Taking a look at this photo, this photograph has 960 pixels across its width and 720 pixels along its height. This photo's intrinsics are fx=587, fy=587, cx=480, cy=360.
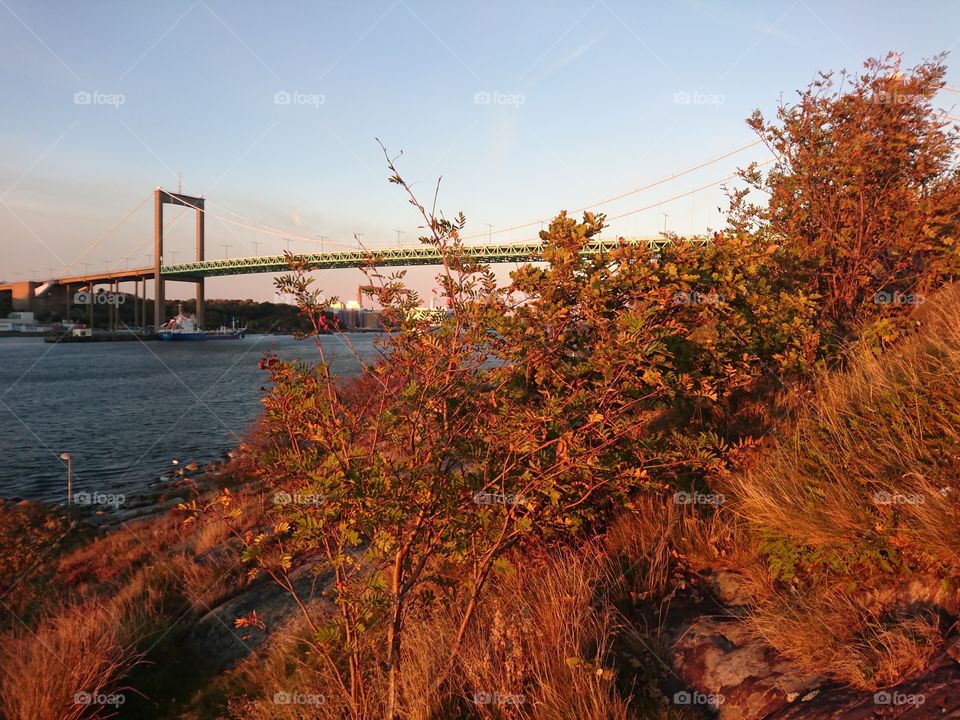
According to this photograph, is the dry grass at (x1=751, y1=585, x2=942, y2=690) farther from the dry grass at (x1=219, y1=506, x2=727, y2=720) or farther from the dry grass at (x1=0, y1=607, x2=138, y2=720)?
the dry grass at (x1=0, y1=607, x2=138, y2=720)

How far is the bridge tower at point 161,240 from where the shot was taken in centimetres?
6469

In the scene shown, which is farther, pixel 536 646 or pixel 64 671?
pixel 64 671

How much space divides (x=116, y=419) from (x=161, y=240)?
50.4 m

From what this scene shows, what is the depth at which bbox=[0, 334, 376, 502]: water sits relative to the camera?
16.6 metres

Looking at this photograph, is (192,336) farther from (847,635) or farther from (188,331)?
(847,635)

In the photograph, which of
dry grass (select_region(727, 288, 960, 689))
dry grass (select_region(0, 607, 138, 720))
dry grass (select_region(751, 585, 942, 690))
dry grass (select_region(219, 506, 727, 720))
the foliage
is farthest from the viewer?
the foliage

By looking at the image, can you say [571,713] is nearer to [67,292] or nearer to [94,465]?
[94,465]

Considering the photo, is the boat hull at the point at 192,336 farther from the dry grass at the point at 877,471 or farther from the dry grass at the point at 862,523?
the dry grass at the point at 862,523

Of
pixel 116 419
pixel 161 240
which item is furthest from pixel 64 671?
pixel 161 240

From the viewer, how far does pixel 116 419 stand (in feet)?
85.4

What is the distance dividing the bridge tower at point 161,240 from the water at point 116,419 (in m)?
14.5

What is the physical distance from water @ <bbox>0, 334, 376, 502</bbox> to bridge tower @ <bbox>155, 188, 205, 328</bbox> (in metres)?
14.5

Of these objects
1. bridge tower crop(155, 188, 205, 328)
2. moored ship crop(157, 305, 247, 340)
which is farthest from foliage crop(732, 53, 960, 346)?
moored ship crop(157, 305, 247, 340)

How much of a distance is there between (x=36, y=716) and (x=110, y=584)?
450 centimetres
